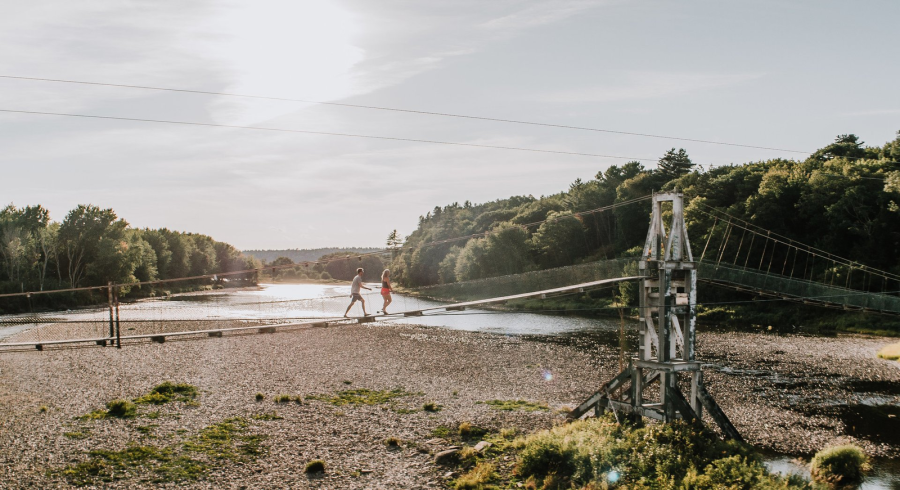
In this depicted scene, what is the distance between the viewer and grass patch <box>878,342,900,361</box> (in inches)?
1411

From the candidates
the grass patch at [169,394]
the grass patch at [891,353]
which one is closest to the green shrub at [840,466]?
the grass patch at [891,353]

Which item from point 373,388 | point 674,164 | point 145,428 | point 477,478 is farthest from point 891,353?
point 674,164

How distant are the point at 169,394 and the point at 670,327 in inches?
878

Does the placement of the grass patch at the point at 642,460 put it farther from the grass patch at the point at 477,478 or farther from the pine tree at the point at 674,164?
the pine tree at the point at 674,164

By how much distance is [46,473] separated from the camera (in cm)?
1778

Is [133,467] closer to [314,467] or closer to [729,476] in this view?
[314,467]

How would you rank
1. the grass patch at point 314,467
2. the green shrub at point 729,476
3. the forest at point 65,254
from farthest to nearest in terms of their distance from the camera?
the forest at point 65,254, the grass patch at point 314,467, the green shrub at point 729,476

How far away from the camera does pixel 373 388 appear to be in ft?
96.5

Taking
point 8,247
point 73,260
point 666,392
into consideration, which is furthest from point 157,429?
point 73,260

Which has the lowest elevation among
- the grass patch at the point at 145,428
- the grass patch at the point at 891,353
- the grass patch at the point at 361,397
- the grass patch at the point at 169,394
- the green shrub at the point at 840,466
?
the grass patch at the point at 891,353

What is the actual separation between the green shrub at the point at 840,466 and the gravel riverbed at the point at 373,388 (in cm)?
221

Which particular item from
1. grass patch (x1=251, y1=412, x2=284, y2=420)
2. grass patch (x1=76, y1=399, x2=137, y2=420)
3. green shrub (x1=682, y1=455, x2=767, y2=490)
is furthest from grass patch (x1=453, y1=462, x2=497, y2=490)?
grass patch (x1=76, y1=399, x2=137, y2=420)

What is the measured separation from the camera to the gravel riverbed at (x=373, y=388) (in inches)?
752

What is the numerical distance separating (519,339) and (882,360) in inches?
893
